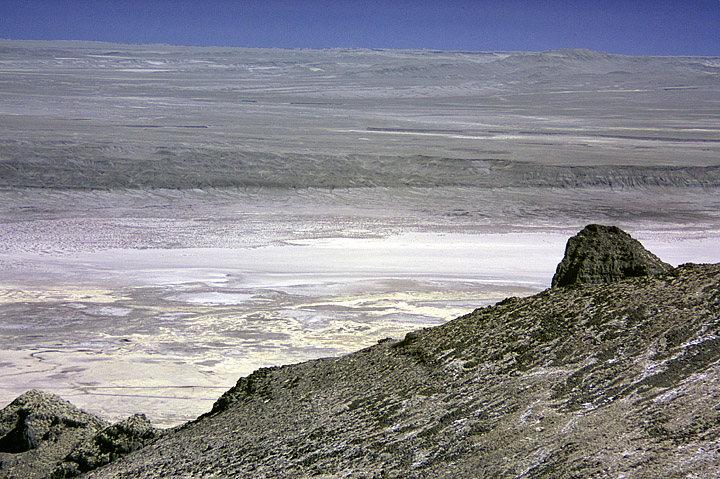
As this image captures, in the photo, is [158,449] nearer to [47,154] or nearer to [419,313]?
[419,313]

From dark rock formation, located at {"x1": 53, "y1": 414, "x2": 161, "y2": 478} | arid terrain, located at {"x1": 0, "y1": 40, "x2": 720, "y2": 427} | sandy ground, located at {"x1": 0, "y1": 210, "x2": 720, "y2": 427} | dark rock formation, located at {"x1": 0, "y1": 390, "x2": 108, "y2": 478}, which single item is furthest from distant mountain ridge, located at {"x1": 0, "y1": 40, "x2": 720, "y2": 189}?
dark rock formation, located at {"x1": 53, "y1": 414, "x2": 161, "y2": 478}

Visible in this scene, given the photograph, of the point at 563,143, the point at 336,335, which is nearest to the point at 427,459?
the point at 336,335

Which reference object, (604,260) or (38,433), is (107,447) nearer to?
(38,433)

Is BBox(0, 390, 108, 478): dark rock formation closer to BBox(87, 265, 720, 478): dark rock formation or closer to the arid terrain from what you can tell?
BBox(87, 265, 720, 478): dark rock formation

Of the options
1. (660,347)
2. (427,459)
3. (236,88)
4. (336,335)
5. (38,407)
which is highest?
(236,88)

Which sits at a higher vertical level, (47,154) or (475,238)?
(47,154)

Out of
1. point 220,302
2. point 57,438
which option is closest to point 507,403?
point 57,438
